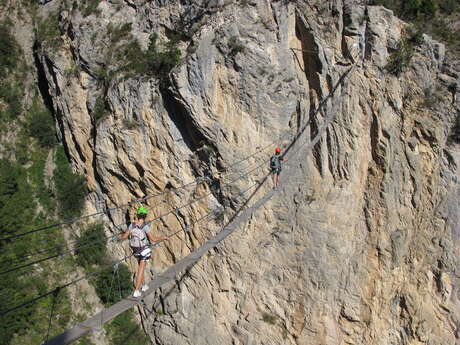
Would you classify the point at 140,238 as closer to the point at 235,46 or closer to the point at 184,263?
the point at 184,263

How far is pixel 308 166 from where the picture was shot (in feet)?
34.7

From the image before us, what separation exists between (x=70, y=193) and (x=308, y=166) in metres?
9.06

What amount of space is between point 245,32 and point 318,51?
222 centimetres

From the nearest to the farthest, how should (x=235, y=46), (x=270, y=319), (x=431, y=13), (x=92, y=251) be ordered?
(x=235, y=46) → (x=270, y=319) → (x=431, y=13) → (x=92, y=251)

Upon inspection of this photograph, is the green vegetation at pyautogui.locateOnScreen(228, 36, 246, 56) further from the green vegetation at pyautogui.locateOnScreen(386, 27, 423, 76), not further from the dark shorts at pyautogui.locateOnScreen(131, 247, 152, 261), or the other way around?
the dark shorts at pyautogui.locateOnScreen(131, 247, 152, 261)

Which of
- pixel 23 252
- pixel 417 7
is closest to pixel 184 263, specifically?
pixel 23 252

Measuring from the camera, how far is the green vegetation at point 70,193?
13.5 meters

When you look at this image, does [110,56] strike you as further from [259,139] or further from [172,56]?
[259,139]

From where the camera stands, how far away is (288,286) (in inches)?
424

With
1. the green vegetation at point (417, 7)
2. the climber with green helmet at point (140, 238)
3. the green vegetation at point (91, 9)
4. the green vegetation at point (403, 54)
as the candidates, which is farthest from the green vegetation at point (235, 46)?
the climber with green helmet at point (140, 238)

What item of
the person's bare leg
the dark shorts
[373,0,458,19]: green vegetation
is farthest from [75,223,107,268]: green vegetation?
[373,0,458,19]: green vegetation

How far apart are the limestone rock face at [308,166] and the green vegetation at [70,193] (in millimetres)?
3264

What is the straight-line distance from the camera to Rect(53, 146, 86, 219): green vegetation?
13.5 metres

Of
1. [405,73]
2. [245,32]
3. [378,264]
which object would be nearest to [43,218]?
[245,32]
